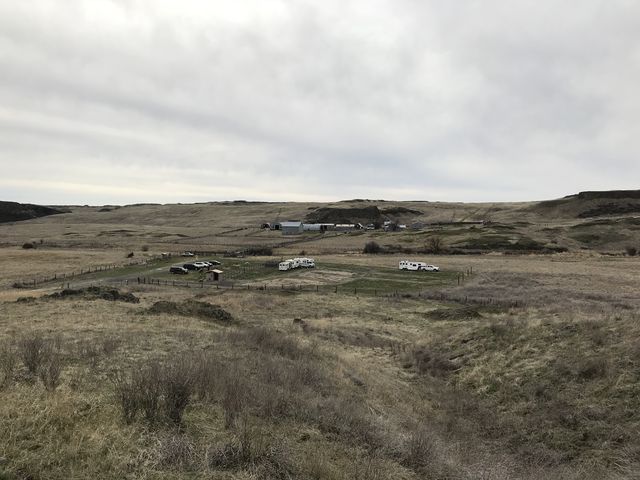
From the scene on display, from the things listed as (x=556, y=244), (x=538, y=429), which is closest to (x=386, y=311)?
(x=538, y=429)

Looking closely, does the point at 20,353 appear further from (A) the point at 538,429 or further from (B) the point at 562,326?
(B) the point at 562,326

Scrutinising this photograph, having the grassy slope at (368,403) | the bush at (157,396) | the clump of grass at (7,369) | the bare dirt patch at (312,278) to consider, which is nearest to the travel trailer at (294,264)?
the bare dirt patch at (312,278)

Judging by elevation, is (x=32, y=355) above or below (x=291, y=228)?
above

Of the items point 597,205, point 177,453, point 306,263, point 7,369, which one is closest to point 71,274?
point 306,263

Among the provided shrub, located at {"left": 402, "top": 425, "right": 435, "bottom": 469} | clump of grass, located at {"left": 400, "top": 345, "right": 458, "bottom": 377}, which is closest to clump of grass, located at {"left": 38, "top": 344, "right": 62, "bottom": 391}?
shrub, located at {"left": 402, "top": 425, "right": 435, "bottom": 469}

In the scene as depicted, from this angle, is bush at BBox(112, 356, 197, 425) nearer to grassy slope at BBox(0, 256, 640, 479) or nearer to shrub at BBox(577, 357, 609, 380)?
grassy slope at BBox(0, 256, 640, 479)

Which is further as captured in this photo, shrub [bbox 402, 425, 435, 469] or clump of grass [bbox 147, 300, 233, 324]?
clump of grass [bbox 147, 300, 233, 324]

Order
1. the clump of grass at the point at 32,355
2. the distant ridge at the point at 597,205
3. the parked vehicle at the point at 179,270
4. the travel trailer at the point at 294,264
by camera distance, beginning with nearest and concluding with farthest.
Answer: the clump of grass at the point at 32,355 → the parked vehicle at the point at 179,270 → the travel trailer at the point at 294,264 → the distant ridge at the point at 597,205

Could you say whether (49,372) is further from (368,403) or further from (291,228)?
(291,228)

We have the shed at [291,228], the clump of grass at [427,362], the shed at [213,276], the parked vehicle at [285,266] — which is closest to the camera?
the clump of grass at [427,362]

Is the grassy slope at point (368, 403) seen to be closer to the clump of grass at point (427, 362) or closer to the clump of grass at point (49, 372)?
the clump of grass at point (427, 362)

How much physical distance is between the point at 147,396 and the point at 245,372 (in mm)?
4437

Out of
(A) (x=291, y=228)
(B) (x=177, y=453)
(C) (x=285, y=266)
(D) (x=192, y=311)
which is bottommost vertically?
(C) (x=285, y=266)

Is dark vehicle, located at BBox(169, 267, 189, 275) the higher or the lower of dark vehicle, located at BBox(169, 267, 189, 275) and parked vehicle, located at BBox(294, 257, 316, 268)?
the lower
